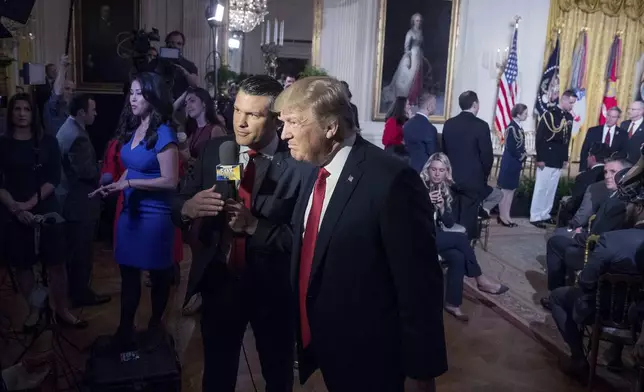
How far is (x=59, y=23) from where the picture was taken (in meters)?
7.87

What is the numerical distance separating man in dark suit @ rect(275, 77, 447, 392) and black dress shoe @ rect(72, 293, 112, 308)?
3.13 m

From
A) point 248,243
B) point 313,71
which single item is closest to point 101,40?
point 313,71

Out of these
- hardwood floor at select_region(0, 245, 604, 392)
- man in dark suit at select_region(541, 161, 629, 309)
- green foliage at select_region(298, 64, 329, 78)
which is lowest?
hardwood floor at select_region(0, 245, 604, 392)

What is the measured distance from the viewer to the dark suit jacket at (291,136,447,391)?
171 cm

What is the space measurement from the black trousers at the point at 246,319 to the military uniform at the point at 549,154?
20.9 feet

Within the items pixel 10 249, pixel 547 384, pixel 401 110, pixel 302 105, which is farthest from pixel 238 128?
pixel 401 110

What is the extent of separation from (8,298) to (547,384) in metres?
3.95

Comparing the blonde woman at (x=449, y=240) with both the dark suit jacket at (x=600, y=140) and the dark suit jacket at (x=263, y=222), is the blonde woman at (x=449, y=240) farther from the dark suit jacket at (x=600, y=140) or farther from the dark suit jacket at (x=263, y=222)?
the dark suit jacket at (x=600, y=140)

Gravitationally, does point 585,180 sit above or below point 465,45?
below

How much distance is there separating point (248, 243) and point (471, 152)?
432cm

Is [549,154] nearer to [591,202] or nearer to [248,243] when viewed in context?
[591,202]

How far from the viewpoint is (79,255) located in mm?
4309

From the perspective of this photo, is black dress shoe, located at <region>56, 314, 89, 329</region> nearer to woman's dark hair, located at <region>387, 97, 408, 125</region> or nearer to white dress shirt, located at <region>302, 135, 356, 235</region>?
white dress shirt, located at <region>302, 135, 356, 235</region>

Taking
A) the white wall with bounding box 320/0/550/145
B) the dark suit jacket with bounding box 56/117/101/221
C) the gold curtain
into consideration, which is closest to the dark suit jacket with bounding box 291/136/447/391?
the dark suit jacket with bounding box 56/117/101/221
